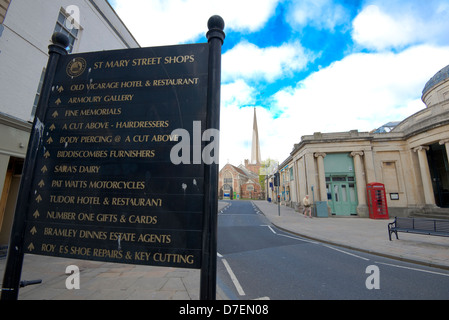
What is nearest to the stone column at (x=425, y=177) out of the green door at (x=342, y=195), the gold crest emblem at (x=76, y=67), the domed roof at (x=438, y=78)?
the green door at (x=342, y=195)

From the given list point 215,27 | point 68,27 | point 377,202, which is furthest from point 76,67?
point 377,202

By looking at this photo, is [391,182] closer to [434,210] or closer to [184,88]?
[434,210]

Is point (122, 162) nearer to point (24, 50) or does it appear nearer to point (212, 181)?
point (212, 181)

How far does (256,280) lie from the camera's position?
4.50m

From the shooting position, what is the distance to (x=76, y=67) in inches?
97.5

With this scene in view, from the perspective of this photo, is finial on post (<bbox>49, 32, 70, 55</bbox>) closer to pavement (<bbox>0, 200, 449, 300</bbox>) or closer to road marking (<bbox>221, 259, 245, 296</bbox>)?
pavement (<bbox>0, 200, 449, 300</bbox>)

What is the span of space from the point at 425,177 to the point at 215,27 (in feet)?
72.3

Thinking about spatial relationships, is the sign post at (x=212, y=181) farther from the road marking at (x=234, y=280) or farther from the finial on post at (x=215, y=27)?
the road marking at (x=234, y=280)

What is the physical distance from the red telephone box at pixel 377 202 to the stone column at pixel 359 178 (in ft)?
2.63

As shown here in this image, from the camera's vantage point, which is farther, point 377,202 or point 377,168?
point 377,168

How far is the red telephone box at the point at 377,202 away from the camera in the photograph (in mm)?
15969

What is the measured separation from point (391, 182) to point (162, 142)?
2260 centimetres

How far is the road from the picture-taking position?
12.6 ft

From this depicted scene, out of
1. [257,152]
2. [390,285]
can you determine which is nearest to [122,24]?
[390,285]
